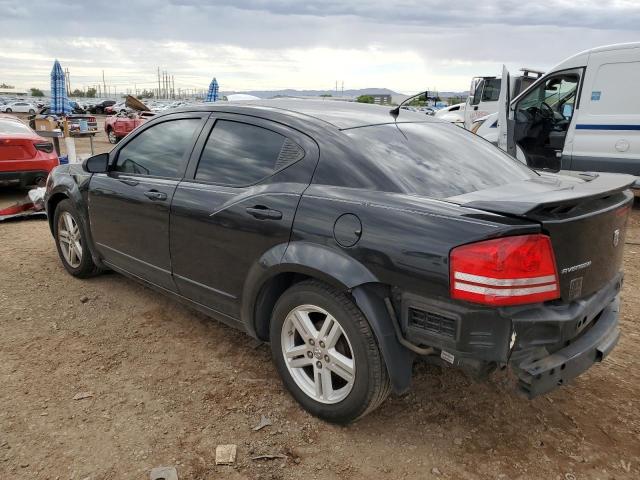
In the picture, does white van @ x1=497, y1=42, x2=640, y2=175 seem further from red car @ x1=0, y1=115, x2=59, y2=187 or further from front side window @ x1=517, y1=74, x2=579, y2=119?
red car @ x1=0, y1=115, x2=59, y2=187

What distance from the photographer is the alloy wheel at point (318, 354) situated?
99.7 inches

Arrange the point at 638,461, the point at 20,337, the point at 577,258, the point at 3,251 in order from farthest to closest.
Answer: the point at 3,251, the point at 20,337, the point at 638,461, the point at 577,258

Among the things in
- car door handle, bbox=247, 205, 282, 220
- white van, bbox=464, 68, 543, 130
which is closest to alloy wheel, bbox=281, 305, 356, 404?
car door handle, bbox=247, 205, 282, 220

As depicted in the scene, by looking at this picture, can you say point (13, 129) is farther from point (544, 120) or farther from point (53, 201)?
point (544, 120)

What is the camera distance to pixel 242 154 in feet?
10.1

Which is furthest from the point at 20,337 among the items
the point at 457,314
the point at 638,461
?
the point at 638,461

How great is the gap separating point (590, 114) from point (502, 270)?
736cm

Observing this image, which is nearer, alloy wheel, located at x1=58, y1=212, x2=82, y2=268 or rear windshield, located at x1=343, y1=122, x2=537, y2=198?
rear windshield, located at x1=343, y1=122, x2=537, y2=198

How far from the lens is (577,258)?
2240 millimetres

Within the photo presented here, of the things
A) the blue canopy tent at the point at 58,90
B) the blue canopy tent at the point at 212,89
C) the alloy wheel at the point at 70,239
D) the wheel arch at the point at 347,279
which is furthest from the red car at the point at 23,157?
the blue canopy tent at the point at 212,89

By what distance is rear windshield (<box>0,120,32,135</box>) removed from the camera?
811cm

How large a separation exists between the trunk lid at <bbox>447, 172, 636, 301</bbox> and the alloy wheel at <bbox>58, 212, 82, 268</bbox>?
349cm

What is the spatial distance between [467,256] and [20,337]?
316 centimetres

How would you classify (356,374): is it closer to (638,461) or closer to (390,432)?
(390,432)
